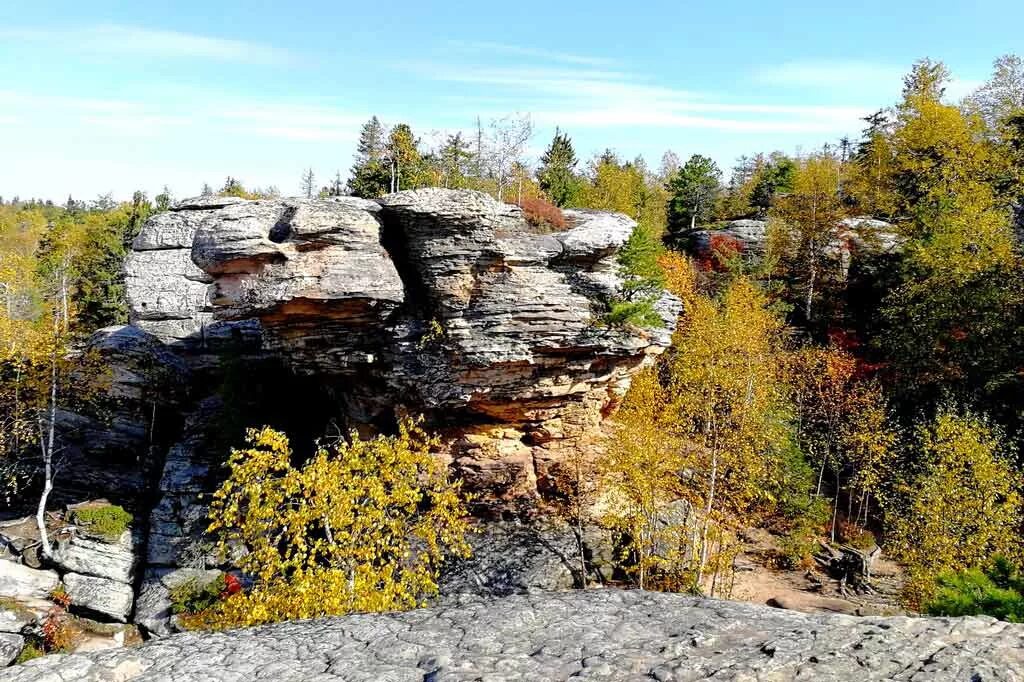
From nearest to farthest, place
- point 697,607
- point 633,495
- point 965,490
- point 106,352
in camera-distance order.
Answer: point 697,607
point 965,490
point 633,495
point 106,352

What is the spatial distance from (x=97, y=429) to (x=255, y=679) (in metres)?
25.9

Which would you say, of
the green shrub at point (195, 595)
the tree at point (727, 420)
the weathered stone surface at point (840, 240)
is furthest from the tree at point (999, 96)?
the green shrub at point (195, 595)

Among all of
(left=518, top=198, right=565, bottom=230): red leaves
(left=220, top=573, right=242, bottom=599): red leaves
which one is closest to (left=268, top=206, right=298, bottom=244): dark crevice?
(left=518, top=198, right=565, bottom=230): red leaves

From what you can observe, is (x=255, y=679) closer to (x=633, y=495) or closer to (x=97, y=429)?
(x=633, y=495)

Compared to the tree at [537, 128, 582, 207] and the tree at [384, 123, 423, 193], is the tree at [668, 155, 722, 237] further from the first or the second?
the tree at [384, 123, 423, 193]

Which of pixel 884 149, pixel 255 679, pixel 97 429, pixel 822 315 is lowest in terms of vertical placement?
pixel 97 429

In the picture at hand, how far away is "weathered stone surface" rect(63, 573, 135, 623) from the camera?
869 inches

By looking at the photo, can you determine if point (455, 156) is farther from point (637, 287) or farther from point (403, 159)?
point (637, 287)

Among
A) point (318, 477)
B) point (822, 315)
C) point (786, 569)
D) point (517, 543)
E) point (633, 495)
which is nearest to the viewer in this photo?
point (318, 477)

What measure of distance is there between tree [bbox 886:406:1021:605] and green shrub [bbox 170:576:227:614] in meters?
20.4

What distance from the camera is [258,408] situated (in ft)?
84.1

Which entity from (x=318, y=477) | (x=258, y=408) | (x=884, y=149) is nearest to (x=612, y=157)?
(x=884, y=149)

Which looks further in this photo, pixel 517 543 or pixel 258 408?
pixel 258 408

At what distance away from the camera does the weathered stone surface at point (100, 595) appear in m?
22.1
